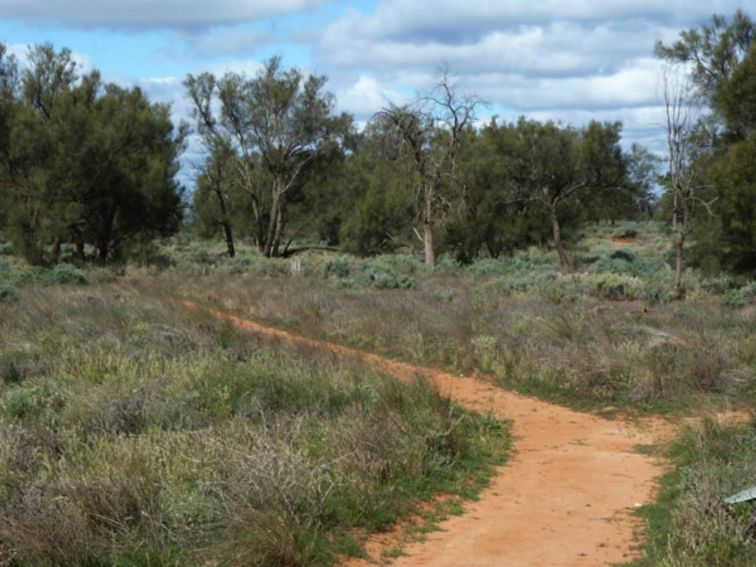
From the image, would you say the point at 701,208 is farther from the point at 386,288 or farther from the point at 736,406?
the point at 736,406

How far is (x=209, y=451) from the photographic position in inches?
289

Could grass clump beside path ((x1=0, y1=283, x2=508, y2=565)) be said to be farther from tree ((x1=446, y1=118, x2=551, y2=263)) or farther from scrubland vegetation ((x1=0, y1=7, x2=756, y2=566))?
tree ((x1=446, y1=118, x2=551, y2=263))

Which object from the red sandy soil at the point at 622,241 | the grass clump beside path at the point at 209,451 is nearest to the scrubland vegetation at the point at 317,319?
the grass clump beside path at the point at 209,451

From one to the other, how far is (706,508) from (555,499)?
1.82 metres

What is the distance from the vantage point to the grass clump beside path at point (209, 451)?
19.4 ft

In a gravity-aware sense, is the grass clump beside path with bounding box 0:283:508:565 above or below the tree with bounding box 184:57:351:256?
below

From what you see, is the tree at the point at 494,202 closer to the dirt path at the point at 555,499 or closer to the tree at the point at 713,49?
the tree at the point at 713,49

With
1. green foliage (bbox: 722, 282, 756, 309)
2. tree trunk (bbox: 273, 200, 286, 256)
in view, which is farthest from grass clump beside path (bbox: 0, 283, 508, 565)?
tree trunk (bbox: 273, 200, 286, 256)

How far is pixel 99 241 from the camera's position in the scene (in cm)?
3325

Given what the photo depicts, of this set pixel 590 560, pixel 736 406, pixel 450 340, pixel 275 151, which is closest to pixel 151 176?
pixel 275 151

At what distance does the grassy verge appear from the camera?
5.67 meters

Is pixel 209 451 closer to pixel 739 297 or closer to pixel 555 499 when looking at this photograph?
pixel 555 499

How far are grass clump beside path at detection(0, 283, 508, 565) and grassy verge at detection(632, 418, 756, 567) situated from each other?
1.84 m

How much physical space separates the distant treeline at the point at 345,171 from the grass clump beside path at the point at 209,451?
1381 cm
